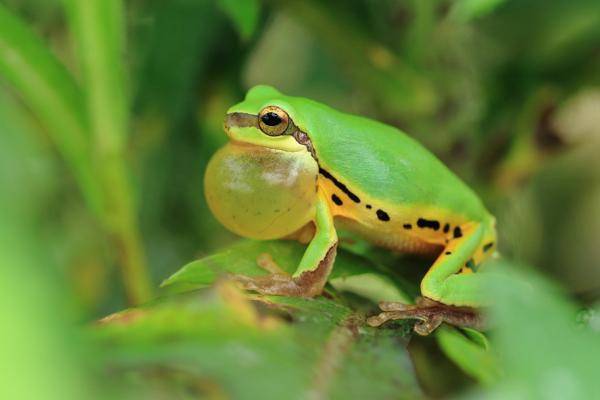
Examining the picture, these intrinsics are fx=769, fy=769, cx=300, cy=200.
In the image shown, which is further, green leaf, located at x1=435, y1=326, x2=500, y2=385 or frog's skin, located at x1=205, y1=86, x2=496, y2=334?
frog's skin, located at x1=205, y1=86, x2=496, y2=334

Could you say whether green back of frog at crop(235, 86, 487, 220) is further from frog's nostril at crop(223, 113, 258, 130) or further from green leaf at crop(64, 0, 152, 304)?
green leaf at crop(64, 0, 152, 304)

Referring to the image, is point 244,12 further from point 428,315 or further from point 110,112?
point 428,315

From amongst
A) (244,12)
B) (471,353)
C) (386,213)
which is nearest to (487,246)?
(386,213)

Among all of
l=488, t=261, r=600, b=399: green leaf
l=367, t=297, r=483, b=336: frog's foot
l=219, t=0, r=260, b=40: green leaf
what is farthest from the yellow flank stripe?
l=488, t=261, r=600, b=399: green leaf

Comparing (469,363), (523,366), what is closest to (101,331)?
(523,366)

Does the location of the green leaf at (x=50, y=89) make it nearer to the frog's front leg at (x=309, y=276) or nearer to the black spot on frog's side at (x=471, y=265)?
the frog's front leg at (x=309, y=276)

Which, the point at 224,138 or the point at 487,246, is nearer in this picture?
the point at 487,246

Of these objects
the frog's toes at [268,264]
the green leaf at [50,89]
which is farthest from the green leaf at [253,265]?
the green leaf at [50,89]
